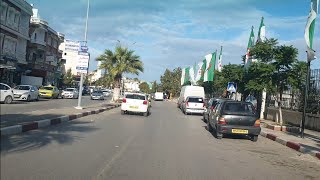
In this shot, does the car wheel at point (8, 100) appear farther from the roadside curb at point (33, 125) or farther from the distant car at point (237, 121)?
the distant car at point (237, 121)

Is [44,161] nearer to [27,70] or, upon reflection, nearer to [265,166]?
[265,166]

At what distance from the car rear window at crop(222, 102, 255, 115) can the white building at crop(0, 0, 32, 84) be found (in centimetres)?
3039

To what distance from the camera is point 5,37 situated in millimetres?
45531

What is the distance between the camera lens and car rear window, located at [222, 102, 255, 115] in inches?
664

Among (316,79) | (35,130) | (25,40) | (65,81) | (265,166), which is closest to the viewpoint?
(265,166)

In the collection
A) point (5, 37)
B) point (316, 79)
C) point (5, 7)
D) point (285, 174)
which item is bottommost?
point (285, 174)

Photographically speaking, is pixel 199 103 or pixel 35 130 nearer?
pixel 35 130

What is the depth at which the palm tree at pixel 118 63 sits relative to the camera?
4509 cm

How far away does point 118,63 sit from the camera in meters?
45.4

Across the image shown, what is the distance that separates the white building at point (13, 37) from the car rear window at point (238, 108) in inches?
1196

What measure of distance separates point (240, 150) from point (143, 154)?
4.11m

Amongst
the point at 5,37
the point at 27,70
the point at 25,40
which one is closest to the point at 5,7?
the point at 5,37

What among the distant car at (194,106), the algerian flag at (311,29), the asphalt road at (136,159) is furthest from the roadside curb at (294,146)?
the distant car at (194,106)

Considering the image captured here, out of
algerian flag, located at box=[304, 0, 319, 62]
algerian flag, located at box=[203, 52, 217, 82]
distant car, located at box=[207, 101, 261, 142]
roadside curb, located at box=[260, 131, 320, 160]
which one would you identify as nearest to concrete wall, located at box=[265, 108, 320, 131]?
roadside curb, located at box=[260, 131, 320, 160]
